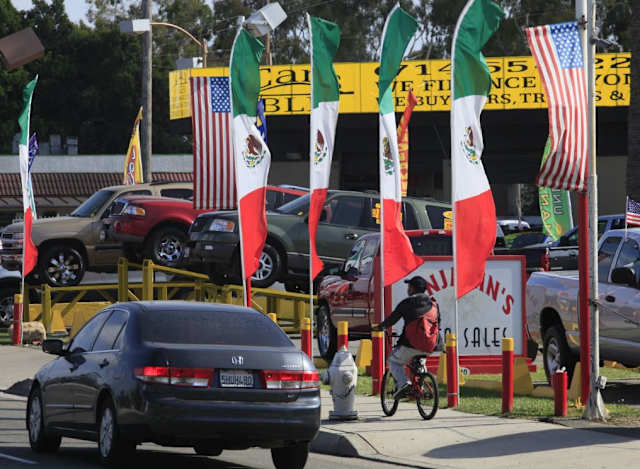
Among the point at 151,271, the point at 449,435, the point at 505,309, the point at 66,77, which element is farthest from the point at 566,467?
the point at 66,77

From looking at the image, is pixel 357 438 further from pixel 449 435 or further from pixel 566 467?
pixel 566 467

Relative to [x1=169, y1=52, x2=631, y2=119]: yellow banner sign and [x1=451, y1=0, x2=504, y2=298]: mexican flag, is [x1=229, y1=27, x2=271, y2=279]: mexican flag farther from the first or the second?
[x1=169, y1=52, x2=631, y2=119]: yellow banner sign

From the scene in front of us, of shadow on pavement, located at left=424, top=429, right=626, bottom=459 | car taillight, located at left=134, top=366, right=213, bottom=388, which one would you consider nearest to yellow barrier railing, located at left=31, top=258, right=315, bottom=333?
shadow on pavement, located at left=424, top=429, right=626, bottom=459

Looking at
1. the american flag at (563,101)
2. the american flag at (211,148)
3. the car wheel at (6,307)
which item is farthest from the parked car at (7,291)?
the american flag at (563,101)

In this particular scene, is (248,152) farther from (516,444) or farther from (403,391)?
(516,444)

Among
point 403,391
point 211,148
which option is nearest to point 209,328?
point 403,391

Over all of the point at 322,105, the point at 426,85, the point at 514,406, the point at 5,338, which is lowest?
the point at 5,338

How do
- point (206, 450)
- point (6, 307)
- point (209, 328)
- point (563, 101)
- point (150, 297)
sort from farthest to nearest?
point (6, 307), point (150, 297), point (563, 101), point (206, 450), point (209, 328)

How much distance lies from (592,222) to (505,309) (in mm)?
3482

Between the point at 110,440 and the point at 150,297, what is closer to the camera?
the point at 110,440

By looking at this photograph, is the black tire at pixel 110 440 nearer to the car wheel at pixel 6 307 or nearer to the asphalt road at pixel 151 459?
the asphalt road at pixel 151 459

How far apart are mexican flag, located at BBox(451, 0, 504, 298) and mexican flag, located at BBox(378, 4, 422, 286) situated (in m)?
1.21

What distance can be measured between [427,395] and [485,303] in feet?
11.3

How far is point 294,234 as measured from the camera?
21.5 meters
